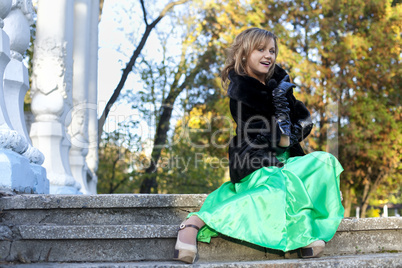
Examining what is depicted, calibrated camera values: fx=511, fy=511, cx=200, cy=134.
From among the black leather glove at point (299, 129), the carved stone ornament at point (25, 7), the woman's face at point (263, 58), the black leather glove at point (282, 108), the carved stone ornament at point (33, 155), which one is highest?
the carved stone ornament at point (25, 7)

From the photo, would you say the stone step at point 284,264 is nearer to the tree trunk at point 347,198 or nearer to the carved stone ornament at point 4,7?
the carved stone ornament at point 4,7

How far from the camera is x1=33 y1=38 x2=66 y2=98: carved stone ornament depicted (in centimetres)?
570

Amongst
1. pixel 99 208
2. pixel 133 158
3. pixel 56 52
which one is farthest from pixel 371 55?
pixel 99 208

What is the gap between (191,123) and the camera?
1362 centimetres

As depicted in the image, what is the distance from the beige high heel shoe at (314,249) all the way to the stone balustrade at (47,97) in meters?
1.89

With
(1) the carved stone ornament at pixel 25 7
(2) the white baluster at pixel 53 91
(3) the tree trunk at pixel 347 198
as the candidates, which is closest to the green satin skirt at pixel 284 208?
(1) the carved stone ornament at pixel 25 7

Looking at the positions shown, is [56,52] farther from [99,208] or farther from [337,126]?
[337,126]

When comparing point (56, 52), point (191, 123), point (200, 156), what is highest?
point (56, 52)

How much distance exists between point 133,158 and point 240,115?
9463mm

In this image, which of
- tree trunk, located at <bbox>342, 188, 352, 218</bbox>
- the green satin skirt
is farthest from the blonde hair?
tree trunk, located at <bbox>342, 188, 352, 218</bbox>

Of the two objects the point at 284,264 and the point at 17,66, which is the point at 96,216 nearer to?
the point at 284,264

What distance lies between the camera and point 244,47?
128 inches

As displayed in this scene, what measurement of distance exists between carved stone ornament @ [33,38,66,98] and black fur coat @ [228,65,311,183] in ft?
10.0

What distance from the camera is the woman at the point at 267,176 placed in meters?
2.64
